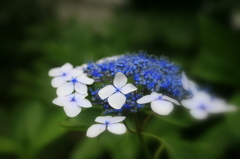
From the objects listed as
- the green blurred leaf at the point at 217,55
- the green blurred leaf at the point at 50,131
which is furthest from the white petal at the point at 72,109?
the green blurred leaf at the point at 217,55

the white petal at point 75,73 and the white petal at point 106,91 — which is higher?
the white petal at point 75,73

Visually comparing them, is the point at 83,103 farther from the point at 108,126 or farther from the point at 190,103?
the point at 190,103

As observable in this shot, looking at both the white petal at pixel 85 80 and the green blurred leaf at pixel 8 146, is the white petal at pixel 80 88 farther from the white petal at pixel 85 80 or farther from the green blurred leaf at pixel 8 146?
the green blurred leaf at pixel 8 146

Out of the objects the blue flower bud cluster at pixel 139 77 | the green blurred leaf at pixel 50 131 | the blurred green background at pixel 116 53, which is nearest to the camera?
the blue flower bud cluster at pixel 139 77

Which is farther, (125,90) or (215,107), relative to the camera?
(215,107)

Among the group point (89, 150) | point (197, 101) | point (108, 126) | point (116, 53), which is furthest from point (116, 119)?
point (116, 53)

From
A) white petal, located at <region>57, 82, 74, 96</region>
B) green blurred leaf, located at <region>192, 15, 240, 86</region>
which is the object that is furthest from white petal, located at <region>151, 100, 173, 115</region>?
green blurred leaf, located at <region>192, 15, 240, 86</region>

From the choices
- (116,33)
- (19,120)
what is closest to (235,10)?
(116,33)

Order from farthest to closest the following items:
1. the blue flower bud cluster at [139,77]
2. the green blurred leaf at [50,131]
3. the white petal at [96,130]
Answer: the green blurred leaf at [50,131]
the blue flower bud cluster at [139,77]
the white petal at [96,130]
